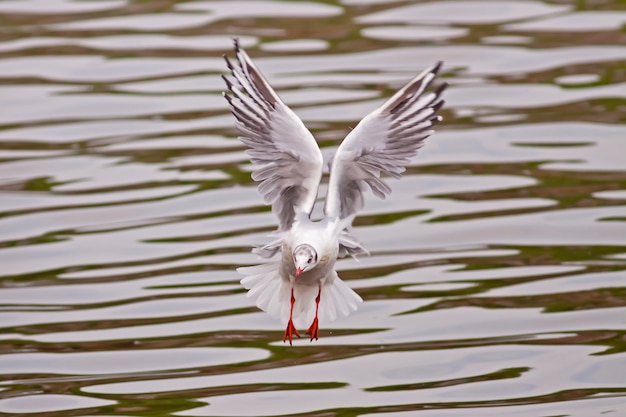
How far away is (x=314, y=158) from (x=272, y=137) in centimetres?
28

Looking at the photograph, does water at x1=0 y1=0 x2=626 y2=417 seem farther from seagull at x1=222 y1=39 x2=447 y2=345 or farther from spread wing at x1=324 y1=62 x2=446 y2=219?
spread wing at x1=324 y1=62 x2=446 y2=219

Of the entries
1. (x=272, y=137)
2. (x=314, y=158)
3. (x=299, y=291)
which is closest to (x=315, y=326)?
(x=299, y=291)

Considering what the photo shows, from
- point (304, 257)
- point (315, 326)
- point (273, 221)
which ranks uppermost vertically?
point (304, 257)

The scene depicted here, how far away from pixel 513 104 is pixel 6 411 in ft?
25.6

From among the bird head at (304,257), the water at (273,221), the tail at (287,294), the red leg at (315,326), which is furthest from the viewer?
the water at (273,221)

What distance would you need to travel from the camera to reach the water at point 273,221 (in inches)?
429

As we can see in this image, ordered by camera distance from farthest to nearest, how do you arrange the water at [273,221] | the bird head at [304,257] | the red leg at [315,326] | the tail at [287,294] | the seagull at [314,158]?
the water at [273,221] → the tail at [287,294] → the red leg at [315,326] → the seagull at [314,158] → the bird head at [304,257]

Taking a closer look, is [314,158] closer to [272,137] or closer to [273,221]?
[272,137]

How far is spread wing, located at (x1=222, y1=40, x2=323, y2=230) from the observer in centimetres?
887

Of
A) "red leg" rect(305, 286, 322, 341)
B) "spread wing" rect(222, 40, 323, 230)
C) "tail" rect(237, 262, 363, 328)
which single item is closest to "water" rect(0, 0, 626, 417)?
"tail" rect(237, 262, 363, 328)

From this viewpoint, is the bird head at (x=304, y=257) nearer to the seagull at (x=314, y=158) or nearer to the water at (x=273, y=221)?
the seagull at (x=314, y=158)

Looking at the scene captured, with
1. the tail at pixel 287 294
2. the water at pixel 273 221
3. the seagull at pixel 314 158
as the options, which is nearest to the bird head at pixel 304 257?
the seagull at pixel 314 158

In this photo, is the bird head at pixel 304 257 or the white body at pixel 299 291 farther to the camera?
the white body at pixel 299 291

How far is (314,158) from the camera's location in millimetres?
8922
